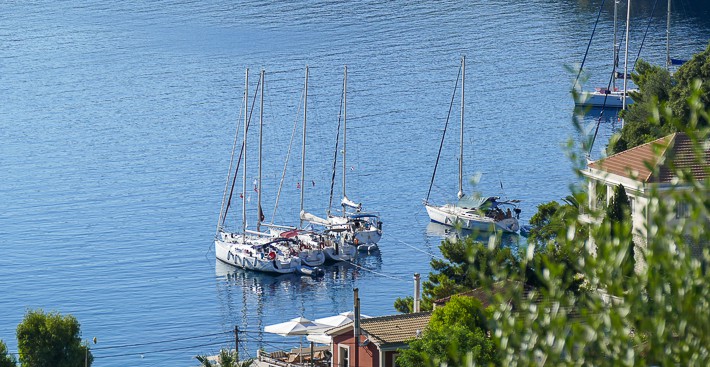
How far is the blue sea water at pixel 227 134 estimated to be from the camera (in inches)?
2682

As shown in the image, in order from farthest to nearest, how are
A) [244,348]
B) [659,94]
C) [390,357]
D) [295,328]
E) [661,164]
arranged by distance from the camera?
[659,94]
[244,348]
[295,328]
[390,357]
[661,164]

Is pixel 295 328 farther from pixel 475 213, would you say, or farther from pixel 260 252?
pixel 475 213

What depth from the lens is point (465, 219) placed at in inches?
3063

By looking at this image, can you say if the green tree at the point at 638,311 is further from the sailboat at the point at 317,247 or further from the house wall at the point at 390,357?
the sailboat at the point at 317,247

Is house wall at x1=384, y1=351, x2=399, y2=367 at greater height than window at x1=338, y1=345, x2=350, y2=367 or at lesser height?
greater

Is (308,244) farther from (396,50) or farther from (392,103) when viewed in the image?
(396,50)

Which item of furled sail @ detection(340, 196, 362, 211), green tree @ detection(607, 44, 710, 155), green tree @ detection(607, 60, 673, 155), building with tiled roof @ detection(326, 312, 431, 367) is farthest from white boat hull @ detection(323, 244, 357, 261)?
building with tiled roof @ detection(326, 312, 431, 367)

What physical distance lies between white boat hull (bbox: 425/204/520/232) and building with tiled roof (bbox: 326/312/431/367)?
3651 centimetres

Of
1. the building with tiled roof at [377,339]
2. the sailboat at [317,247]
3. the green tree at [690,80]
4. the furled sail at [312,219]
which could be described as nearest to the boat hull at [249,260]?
the sailboat at [317,247]

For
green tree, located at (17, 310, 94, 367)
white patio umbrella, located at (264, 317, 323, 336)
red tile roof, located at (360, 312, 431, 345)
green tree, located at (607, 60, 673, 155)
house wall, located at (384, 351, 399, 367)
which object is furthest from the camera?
green tree, located at (607, 60, 673, 155)

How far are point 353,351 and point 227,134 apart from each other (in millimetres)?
63568

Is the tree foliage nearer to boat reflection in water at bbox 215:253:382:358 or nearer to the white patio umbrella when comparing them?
the white patio umbrella

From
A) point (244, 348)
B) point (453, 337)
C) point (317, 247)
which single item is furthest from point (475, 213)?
point (453, 337)

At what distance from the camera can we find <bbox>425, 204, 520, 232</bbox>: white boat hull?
7606 cm
